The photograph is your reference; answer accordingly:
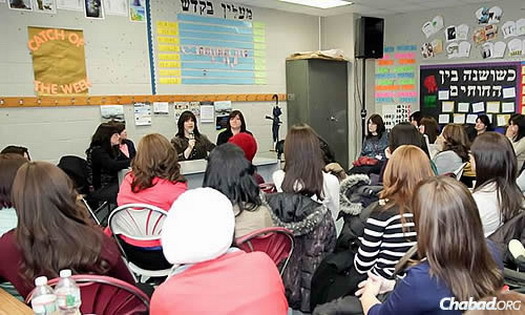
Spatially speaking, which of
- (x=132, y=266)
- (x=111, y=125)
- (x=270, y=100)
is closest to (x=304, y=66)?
(x=270, y=100)

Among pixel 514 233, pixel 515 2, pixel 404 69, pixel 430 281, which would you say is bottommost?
pixel 514 233

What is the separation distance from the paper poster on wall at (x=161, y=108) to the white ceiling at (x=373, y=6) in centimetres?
167

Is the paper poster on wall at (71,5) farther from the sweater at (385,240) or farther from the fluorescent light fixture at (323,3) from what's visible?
the sweater at (385,240)

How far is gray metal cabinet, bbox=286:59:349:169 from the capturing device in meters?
6.44

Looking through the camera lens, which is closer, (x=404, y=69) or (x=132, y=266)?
(x=132, y=266)

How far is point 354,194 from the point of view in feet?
9.62

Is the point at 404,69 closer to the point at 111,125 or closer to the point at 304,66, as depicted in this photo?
the point at 304,66

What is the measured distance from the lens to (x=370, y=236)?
196 centimetres

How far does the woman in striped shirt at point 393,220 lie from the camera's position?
192 cm

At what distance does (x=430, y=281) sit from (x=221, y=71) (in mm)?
4942

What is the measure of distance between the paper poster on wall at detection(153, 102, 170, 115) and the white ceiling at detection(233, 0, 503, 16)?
5.47 ft

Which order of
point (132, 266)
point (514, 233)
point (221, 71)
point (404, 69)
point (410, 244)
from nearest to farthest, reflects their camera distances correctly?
point (410, 244)
point (514, 233)
point (132, 266)
point (221, 71)
point (404, 69)

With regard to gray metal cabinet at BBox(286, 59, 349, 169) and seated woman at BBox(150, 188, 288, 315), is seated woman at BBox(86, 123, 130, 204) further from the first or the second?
Answer: seated woman at BBox(150, 188, 288, 315)

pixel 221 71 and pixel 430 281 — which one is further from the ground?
pixel 221 71
